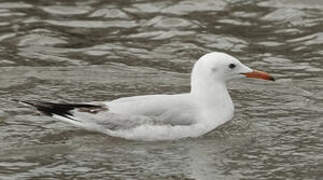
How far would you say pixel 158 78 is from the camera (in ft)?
42.2

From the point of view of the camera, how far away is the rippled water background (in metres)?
9.88

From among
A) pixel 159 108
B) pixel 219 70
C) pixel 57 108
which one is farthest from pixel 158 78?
pixel 57 108

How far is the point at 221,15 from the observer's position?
15.8 meters

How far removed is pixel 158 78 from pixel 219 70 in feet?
6.05

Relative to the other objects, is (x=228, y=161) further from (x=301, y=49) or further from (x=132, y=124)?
(x=301, y=49)

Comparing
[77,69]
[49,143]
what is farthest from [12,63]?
[49,143]

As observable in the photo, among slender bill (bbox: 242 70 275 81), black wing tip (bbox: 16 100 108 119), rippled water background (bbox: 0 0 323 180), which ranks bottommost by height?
rippled water background (bbox: 0 0 323 180)

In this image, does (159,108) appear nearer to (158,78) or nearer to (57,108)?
(57,108)

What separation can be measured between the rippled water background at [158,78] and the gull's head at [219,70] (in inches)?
21.9

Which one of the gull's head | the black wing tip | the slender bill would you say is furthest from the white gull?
the slender bill

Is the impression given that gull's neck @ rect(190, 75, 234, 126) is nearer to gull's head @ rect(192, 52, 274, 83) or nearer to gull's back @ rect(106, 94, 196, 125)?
gull's head @ rect(192, 52, 274, 83)

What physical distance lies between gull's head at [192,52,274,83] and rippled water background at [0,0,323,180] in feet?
1.83

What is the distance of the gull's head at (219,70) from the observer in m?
11.1

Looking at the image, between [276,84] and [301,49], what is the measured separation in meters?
1.62
